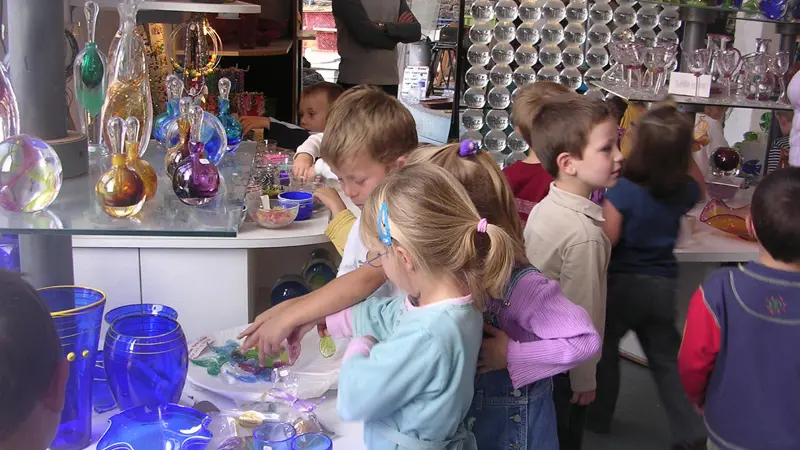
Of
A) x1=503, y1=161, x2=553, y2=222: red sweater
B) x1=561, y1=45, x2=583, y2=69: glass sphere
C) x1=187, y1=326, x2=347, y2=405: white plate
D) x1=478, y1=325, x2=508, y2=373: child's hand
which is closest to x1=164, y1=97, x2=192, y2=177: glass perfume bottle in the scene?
x1=187, y1=326, x2=347, y2=405: white plate

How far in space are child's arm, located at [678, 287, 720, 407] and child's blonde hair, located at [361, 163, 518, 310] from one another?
920 mm

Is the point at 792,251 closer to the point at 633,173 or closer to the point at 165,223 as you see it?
the point at 633,173

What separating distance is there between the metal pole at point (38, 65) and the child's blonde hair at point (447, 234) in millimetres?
573

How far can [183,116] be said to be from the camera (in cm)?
193

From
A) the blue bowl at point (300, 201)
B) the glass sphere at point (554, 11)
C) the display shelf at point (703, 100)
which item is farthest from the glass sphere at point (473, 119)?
the blue bowl at point (300, 201)

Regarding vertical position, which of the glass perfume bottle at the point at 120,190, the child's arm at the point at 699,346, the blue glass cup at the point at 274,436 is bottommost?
the child's arm at the point at 699,346

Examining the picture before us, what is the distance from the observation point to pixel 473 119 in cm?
475

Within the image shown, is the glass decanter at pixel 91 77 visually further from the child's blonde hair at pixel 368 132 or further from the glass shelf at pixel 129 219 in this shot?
the child's blonde hair at pixel 368 132

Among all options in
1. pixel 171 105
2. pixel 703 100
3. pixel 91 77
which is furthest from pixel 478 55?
pixel 91 77

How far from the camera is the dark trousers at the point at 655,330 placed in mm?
2648

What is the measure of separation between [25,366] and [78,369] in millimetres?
609

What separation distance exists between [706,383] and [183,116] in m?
1.40

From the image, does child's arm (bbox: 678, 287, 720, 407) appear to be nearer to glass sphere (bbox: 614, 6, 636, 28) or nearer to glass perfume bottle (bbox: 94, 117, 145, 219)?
glass perfume bottle (bbox: 94, 117, 145, 219)

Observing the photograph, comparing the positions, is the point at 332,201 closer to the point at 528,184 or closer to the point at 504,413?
the point at 528,184
